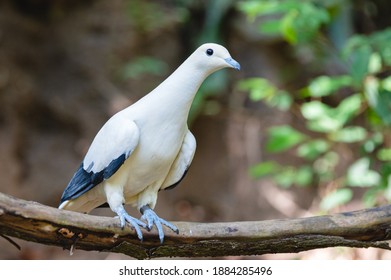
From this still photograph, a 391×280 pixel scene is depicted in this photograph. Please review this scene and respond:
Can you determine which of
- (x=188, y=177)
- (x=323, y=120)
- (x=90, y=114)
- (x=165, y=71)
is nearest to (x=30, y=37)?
(x=90, y=114)

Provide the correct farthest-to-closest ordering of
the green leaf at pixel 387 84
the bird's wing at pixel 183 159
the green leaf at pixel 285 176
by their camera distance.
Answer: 1. the green leaf at pixel 285 176
2. the green leaf at pixel 387 84
3. the bird's wing at pixel 183 159

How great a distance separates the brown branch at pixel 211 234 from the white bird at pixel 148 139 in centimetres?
7

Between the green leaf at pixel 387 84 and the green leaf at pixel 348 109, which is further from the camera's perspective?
the green leaf at pixel 348 109

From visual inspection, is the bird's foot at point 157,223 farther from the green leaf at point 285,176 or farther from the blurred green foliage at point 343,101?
the green leaf at point 285,176

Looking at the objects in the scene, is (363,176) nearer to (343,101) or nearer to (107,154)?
(343,101)

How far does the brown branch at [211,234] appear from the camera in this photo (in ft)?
4.95

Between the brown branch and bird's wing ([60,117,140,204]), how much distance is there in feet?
0.65

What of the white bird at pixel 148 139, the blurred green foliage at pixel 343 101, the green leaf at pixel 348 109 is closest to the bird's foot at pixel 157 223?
the white bird at pixel 148 139

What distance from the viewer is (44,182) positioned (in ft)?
13.1

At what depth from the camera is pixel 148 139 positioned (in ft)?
5.57

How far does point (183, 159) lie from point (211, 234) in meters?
0.34

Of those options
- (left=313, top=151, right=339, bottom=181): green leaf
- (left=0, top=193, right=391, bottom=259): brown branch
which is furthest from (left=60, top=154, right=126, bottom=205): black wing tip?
(left=313, top=151, right=339, bottom=181): green leaf

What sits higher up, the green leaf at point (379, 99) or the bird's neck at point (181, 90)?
the green leaf at point (379, 99)
